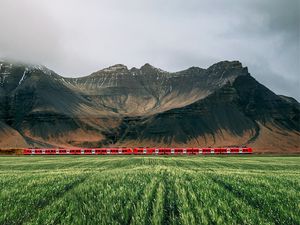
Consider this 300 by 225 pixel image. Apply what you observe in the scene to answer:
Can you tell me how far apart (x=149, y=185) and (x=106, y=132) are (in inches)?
7360

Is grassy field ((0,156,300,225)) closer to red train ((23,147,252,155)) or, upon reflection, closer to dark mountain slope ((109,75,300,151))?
red train ((23,147,252,155))

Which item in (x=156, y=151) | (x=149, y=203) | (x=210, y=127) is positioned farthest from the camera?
(x=210, y=127)

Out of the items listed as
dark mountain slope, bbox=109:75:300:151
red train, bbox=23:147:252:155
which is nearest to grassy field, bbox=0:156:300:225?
red train, bbox=23:147:252:155

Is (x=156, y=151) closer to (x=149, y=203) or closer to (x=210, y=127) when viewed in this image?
(x=149, y=203)

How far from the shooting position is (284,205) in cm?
1064

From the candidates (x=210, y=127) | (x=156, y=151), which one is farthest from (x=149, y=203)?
(x=210, y=127)

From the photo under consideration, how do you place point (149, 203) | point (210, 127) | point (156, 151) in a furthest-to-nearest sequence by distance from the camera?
1. point (210, 127)
2. point (156, 151)
3. point (149, 203)

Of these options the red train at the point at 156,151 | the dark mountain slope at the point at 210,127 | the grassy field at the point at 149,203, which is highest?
the dark mountain slope at the point at 210,127

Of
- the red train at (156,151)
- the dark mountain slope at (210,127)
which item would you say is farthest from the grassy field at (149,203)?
the dark mountain slope at (210,127)

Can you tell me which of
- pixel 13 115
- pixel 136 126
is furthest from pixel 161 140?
pixel 13 115

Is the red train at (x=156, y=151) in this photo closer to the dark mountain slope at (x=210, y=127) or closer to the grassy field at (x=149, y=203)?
the grassy field at (x=149, y=203)

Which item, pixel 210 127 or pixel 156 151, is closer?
pixel 156 151

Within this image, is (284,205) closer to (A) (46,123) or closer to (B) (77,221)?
(B) (77,221)

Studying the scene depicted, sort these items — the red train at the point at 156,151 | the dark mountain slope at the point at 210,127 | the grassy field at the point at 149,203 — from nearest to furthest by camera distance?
the grassy field at the point at 149,203, the red train at the point at 156,151, the dark mountain slope at the point at 210,127
